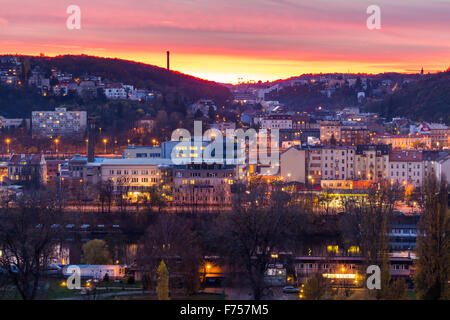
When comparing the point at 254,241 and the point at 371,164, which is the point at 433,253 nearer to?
the point at 254,241

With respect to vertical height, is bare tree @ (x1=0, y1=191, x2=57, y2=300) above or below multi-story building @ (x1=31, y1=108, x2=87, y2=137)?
below

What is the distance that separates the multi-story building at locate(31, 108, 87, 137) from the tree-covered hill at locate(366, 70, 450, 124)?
643 inches

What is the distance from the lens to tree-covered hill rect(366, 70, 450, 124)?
3322 centimetres

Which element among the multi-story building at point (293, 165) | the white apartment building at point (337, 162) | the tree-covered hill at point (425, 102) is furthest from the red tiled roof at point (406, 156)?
the tree-covered hill at point (425, 102)

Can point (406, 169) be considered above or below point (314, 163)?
below

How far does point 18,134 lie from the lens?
1035 inches

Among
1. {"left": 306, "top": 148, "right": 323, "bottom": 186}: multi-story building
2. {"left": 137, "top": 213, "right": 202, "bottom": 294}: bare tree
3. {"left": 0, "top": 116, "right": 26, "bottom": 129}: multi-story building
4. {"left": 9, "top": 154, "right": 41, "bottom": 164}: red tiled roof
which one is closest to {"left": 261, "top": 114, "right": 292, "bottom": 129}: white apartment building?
{"left": 0, "top": 116, "right": 26, "bottom": 129}: multi-story building

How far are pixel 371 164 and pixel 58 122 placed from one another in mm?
15102

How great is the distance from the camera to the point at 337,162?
17844mm

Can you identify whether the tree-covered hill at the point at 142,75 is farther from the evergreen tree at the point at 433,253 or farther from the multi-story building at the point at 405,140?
the evergreen tree at the point at 433,253

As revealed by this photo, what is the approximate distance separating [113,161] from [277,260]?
9214mm

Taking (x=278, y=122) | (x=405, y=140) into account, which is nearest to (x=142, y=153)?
(x=405, y=140)

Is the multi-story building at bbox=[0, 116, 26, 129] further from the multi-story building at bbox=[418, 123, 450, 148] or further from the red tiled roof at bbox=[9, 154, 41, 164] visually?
the multi-story building at bbox=[418, 123, 450, 148]
